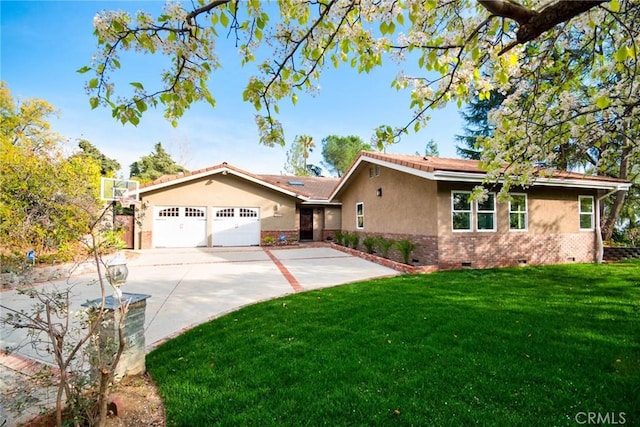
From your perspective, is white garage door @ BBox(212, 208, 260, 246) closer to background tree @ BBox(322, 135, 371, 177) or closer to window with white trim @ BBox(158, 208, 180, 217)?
window with white trim @ BBox(158, 208, 180, 217)

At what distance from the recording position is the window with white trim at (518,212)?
1048 cm

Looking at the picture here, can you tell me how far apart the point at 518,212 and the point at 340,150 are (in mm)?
28631

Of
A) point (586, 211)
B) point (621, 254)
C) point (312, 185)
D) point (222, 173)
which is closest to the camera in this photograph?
point (586, 211)

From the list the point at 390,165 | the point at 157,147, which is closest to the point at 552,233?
the point at 390,165

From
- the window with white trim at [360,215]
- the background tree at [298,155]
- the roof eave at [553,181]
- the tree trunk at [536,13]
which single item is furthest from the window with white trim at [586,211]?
the background tree at [298,155]

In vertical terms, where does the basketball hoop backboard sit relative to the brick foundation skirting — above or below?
above

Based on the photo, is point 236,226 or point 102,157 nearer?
point 236,226

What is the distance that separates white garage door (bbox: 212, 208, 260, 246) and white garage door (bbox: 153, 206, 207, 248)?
72 centimetres

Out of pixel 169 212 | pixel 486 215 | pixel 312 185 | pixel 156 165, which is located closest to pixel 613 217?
pixel 486 215

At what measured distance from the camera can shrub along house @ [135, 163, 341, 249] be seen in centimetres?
1600

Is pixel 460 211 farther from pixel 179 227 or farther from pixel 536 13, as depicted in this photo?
pixel 179 227

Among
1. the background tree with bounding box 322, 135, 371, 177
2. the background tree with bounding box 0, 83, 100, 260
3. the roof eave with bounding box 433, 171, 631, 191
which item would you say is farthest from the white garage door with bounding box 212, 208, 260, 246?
the background tree with bounding box 322, 135, 371, 177

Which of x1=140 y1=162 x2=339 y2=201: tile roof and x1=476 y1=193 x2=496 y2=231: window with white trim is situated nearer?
x1=476 y1=193 x2=496 y2=231: window with white trim

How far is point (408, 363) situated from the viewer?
3.32 m
